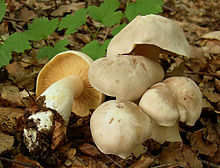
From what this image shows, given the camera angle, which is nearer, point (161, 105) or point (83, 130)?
point (161, 105)

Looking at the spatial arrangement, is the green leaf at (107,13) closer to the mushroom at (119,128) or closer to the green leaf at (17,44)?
the green leaf at (17,44)

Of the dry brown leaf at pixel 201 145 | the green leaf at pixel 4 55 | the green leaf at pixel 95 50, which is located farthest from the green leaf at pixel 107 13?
the dry brown leaf at pixel 201 145

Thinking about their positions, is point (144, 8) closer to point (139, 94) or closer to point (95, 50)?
point (95, 50)

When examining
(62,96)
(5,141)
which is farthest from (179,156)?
(5,141)

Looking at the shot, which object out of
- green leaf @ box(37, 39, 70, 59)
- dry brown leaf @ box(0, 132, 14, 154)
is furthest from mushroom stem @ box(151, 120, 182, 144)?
green leaf @ box(37, 39, 70, 59)

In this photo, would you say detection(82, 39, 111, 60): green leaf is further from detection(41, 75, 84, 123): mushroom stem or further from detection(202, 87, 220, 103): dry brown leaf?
detection(202, 87, 220, 103): dry brown leaf
